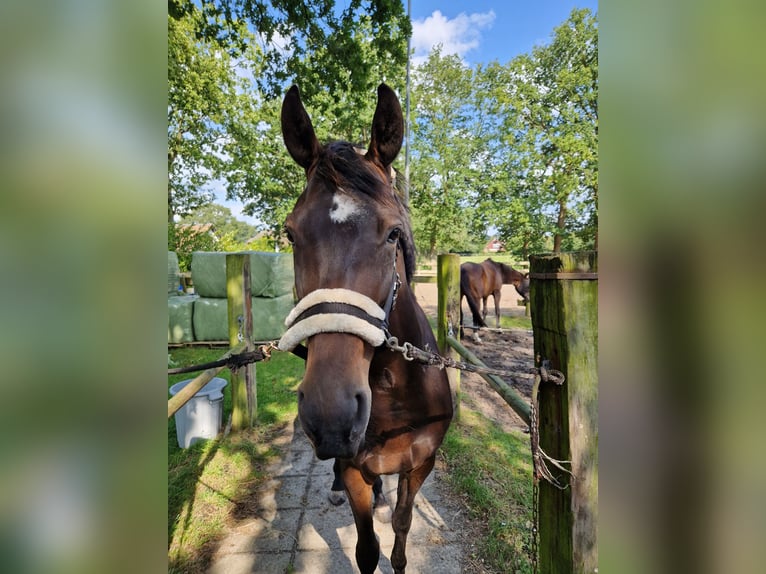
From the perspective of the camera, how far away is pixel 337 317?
3.84 ft

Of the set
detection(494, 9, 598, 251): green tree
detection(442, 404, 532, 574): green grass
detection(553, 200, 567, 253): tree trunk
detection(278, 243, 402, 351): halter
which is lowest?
detection(442, 404, 532, 574): green grass

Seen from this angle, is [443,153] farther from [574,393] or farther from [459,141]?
[574,393]

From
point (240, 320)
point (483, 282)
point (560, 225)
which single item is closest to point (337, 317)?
point (240, 320)

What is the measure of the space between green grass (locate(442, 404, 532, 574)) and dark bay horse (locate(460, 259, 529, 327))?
430 centimetres

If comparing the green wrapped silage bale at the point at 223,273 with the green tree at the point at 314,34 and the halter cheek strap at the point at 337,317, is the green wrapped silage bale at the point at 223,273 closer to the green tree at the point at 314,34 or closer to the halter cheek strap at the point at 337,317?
the green tree at the point at 314,34

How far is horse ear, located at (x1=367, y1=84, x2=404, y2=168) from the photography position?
5.20 ft

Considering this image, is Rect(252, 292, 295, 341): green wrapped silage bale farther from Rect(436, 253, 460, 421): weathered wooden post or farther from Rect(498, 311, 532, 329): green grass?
Rect(498, 311, 532, 329): green grass

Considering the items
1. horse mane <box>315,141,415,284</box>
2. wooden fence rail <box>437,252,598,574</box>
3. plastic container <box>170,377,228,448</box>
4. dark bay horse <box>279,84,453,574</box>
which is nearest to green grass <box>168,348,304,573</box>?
plastic container <box>170,377,228,448</box>

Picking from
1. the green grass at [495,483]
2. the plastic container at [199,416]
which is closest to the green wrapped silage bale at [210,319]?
the plastic container at [199,416]
